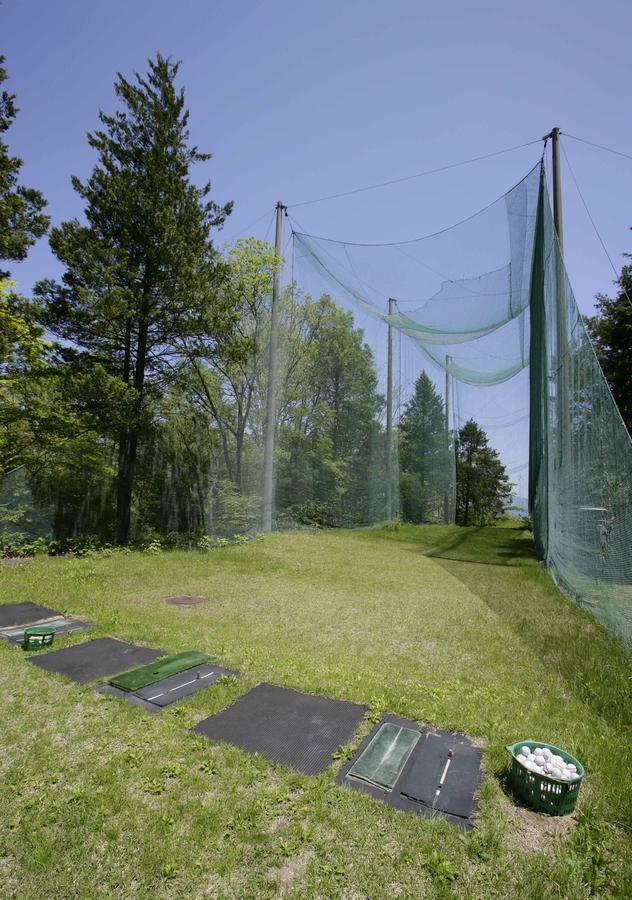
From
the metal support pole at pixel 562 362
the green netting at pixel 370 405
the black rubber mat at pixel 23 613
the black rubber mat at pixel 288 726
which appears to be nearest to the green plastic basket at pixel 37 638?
the black rubber mat at pixel 23 613

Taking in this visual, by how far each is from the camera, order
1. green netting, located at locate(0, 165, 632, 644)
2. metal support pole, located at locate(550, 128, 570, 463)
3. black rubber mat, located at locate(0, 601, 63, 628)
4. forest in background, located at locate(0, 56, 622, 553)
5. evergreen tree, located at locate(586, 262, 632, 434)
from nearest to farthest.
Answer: black rubber mat, located at locate(0, 601, 63, 628), metal support pole, located at locate(550, 128, 570, 463), green netting, located at locate(0, 165, 632, 644), forest in background, located at locate(0, 56, 622, 553), evergreen tree, located at locate(586, 262, 632, 434)

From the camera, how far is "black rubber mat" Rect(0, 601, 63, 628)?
360 cm

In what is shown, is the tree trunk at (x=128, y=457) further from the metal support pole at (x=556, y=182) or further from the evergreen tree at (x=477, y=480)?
the evergreen tree at (x=477, y=480)

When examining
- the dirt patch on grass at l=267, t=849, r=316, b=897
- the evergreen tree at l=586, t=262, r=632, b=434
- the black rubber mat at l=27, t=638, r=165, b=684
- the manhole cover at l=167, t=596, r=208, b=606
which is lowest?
the manhole cover at l=167, t=596, r=208, b=606

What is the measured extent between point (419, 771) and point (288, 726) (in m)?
0.63

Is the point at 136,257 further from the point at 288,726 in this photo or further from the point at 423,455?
the point at 288,726

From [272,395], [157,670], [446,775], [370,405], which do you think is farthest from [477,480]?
[446,775]

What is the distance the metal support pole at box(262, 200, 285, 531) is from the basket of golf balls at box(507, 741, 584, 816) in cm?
660

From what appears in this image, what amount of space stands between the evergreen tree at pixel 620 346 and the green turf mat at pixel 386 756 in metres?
8.73

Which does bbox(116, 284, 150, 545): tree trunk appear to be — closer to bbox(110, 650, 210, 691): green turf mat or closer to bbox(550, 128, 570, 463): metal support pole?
bbox(110, 650, 210, 691): green turf mat

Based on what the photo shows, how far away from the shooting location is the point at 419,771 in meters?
1.80

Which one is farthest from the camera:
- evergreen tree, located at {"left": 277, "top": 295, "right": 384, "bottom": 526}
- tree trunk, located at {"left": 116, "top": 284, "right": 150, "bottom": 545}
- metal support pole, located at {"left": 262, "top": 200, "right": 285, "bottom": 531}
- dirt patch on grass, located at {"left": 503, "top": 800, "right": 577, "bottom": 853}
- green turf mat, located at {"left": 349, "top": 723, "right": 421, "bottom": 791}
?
evergreen tree, located at {"left": 277, "top": 295, "right": 384, "bottom": 526}

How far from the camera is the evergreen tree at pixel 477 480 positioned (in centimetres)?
952

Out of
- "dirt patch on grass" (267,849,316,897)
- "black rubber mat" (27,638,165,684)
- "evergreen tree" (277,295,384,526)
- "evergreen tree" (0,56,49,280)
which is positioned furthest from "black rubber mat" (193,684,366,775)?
"evergreen tree" (0,56,49,280)
